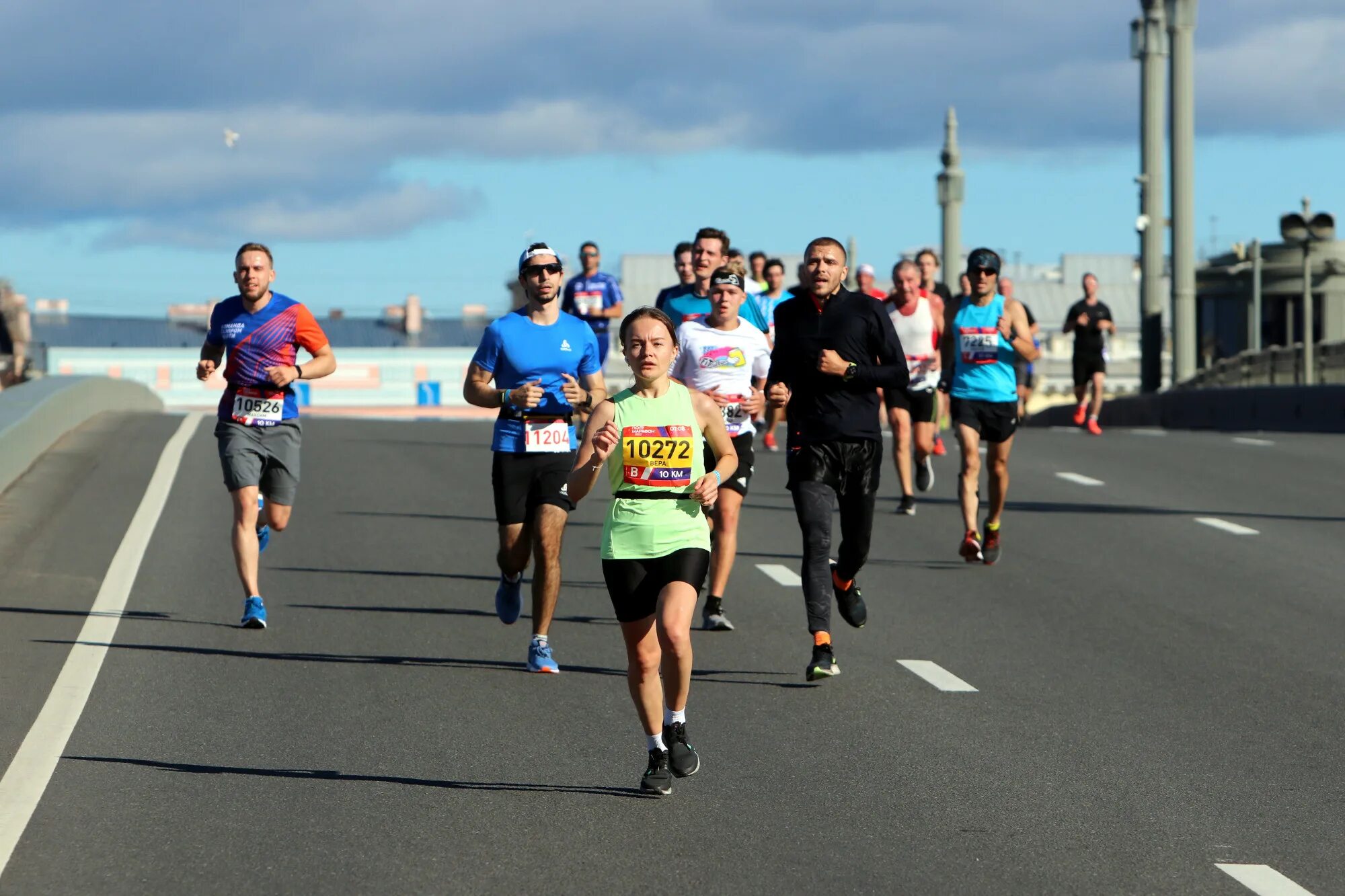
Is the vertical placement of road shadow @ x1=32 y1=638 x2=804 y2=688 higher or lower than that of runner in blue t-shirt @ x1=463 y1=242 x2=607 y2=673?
lower

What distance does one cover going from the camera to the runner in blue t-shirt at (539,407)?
9.63m

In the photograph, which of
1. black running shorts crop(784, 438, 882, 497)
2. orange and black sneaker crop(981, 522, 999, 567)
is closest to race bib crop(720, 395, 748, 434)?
black running shorts crop(784, 438, 882, 497)

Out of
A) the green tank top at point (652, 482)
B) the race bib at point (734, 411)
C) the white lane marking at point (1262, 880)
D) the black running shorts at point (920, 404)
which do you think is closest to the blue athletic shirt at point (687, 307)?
the race bib at point (734, 411)

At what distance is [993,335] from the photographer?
548 inches

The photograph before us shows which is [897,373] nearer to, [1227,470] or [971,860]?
[971,860]

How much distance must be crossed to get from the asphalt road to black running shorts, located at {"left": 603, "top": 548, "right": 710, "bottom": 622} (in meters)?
0.62

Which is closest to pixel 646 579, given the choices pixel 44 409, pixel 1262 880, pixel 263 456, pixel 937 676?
pixel 1262 880

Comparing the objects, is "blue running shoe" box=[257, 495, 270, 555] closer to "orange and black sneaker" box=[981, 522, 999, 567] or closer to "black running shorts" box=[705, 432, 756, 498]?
"black running shorts" box=[705, 432, 756, 498]

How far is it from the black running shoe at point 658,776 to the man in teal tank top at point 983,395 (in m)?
6.99

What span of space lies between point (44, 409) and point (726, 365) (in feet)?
42.3

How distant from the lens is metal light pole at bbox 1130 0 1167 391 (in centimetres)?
3709

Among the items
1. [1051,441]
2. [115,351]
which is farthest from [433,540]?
[115,351]

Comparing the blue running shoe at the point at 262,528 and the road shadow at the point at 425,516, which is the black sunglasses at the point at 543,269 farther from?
the road shadow at the point at 425,516

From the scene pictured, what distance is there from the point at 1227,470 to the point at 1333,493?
8.03ft
